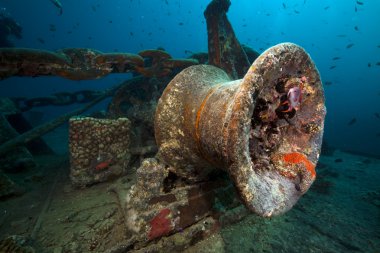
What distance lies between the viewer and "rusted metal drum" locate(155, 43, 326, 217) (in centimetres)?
167

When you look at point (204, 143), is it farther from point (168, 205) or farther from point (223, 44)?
point (223, 44)

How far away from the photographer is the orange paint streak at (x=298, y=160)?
2242 millimetres

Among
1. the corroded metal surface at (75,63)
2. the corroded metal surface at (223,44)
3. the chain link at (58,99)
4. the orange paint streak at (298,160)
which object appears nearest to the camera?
the orange paint streak at (298,160)

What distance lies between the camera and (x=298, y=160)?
229cm

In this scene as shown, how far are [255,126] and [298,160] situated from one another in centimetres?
56

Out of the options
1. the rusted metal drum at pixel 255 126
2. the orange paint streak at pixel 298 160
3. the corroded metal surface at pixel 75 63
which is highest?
the corroded metal surface at pixel 75 63

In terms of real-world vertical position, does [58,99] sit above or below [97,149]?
above

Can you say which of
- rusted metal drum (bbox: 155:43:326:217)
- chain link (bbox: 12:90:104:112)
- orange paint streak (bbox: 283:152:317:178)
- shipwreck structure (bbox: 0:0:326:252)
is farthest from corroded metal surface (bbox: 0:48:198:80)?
chain link (bbox: 12:90:104:112)

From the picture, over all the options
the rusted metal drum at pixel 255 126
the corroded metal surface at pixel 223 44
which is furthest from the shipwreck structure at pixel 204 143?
the corroded metal surface at pixel 223 44

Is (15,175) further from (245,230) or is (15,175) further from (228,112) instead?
(228,112)

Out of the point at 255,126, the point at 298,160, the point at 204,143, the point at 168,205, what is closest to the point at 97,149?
the point at 168,205

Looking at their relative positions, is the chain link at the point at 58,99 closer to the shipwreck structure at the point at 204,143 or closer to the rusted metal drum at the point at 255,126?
the shipwreck structure at the point at 204,143

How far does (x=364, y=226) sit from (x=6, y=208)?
20.9 feet

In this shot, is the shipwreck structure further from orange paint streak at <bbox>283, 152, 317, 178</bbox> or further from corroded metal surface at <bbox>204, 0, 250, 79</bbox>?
corroded metal surface at <bbox>204, 0, 250, 79</bbox>
